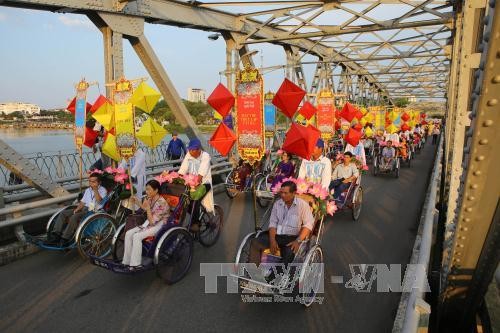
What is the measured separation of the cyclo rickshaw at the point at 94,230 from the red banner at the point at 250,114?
2.42 metres

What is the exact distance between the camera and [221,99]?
6.71 meters

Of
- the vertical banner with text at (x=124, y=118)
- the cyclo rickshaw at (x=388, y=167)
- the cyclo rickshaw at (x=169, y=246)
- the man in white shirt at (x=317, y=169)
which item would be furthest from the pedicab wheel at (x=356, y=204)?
the cyclo rickshaw at (x=388, y=167)

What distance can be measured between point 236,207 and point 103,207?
3.87 meters

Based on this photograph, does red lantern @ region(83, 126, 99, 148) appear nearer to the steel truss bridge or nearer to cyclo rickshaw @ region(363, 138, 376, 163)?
the steel truss bridge

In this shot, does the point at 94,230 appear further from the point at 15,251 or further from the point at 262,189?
the point at 262,189

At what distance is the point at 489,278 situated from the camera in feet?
8.21

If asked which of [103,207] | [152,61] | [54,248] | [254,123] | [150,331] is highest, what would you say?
[152,61]

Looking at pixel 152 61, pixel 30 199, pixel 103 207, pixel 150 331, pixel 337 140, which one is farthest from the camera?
pixel 337 140

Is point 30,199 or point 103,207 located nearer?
point 103,207

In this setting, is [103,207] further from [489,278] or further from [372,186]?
[372,186]

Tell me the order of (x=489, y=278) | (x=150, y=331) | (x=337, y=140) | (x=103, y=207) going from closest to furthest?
(x=489, y=278) → (x=150, y=331) → (x=103, y=207) → (x=337, y=140)

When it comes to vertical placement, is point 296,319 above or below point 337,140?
below

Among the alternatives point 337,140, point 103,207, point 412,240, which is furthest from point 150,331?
point 337,140

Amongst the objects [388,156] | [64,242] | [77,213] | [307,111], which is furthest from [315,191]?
[388,156]
